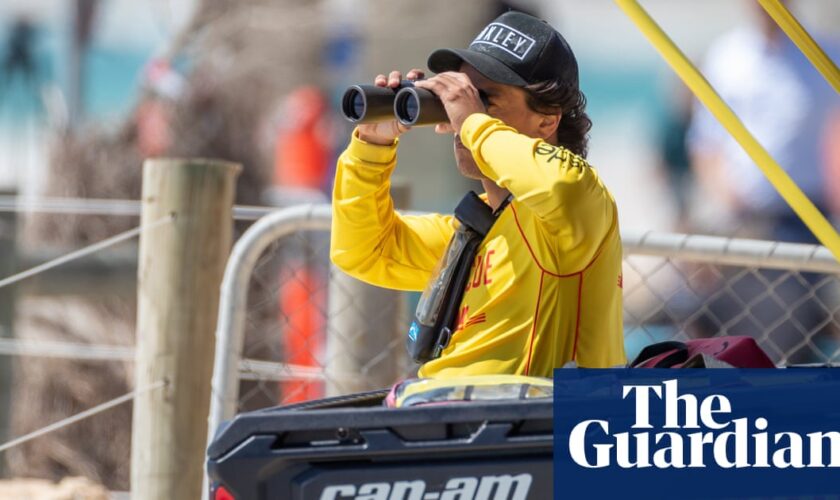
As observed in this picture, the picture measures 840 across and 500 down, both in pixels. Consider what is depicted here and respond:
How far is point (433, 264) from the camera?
3.26 metres

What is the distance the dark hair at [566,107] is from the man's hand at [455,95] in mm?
163

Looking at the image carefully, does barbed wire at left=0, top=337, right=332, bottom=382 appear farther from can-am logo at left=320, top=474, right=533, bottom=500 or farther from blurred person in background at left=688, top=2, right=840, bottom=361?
can-am logo at left=320, top=474, right=533, bottom=500

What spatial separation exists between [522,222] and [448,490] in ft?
2.23

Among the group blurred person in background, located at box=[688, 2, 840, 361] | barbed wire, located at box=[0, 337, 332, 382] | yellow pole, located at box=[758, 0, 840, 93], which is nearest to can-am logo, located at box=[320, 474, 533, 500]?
yellow pole, located at box=[758, 0, 840, 93]

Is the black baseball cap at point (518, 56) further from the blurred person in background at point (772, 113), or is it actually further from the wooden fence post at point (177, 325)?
the blurred person in background at point (772, 113)

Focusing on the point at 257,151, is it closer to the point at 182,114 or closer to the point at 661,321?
the point at 182,114

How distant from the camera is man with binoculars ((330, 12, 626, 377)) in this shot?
260cm

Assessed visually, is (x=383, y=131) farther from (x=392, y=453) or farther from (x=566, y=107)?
(x=392, y=453)

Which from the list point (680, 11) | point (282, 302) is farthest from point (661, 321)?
point (680, 11)

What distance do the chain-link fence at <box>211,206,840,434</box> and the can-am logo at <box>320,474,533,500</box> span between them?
158 centimetres

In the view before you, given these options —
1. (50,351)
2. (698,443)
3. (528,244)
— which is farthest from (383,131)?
(50,351)

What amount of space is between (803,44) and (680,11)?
4.97 metres

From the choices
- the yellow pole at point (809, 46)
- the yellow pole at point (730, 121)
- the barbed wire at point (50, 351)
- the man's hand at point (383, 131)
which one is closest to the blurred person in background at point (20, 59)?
the barbed wire at point (50, 351)

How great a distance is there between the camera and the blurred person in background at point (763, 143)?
199 inches
